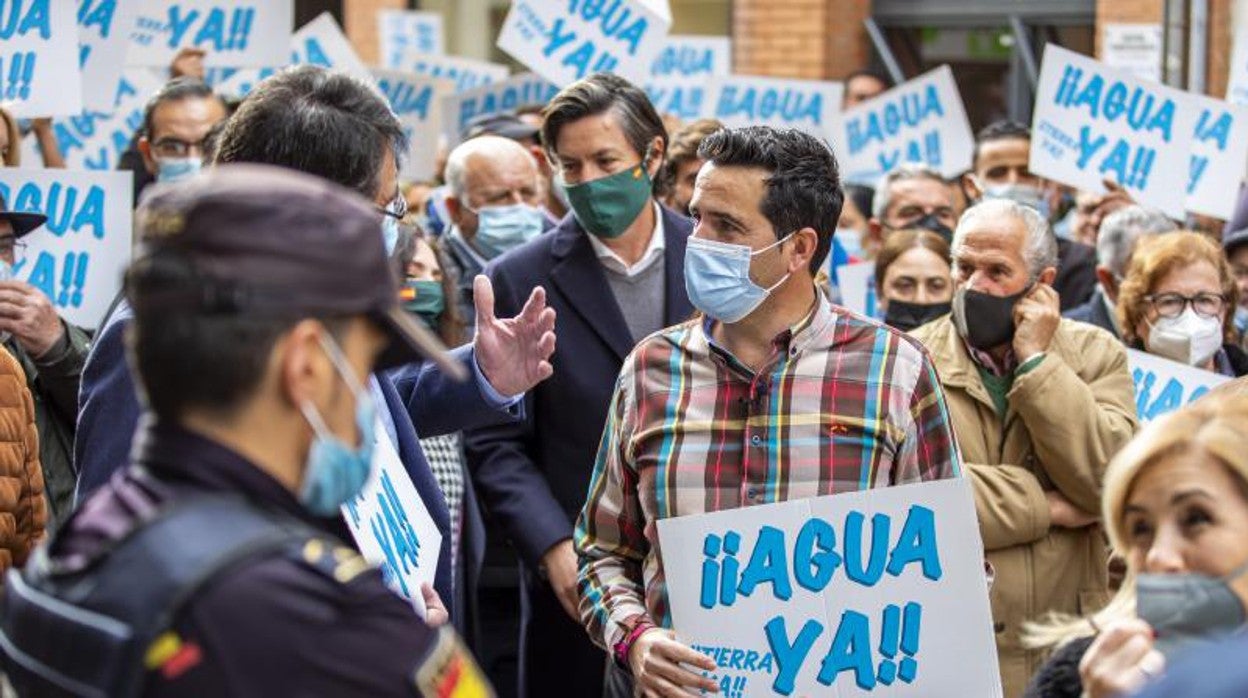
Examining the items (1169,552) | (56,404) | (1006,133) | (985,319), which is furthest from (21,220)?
(1006,133)

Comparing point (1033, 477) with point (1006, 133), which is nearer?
point (1033, 477)

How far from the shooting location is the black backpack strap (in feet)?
6.13

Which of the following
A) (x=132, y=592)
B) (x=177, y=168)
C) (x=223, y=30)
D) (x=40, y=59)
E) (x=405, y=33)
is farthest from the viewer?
(x=405, y=33)

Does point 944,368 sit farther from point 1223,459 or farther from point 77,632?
point 77,632

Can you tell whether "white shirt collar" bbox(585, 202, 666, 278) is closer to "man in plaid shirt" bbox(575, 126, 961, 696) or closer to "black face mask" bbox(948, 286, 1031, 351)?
"black face mask" bbox(948, 286, 1031, 351)

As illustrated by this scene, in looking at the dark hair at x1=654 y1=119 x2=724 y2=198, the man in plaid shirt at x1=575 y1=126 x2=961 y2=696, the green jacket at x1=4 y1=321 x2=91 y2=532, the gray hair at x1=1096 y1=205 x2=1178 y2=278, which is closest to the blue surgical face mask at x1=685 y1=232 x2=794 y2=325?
the man in plaid shirt at x1=575 y1=126 x2=961 y2=696

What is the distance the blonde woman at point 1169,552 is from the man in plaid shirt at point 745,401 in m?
0.90

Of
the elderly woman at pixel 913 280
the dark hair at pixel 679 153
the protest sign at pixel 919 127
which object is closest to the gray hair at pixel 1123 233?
the elderly woman at pixel 913 280

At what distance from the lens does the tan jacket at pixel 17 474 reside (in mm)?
3965

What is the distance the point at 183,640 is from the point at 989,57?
44.2 ft

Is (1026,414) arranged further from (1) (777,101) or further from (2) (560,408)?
(1) (777,101)

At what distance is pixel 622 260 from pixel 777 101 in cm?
531

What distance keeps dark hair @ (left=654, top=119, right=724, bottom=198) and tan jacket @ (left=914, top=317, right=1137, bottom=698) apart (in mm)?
1964

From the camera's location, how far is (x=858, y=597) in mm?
3445
